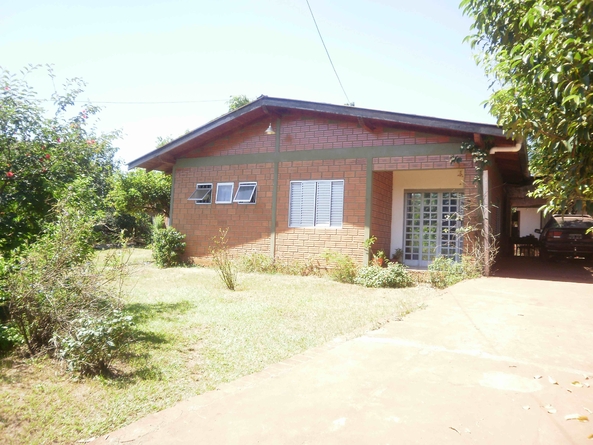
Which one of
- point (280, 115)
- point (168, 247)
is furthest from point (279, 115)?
point (168, 247)

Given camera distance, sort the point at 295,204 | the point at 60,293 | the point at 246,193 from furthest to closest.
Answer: the point at 246,193, the point at 295,204, the point at 60,293

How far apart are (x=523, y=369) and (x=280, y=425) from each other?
2.19m

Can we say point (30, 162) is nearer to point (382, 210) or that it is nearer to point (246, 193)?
point (246, 193)

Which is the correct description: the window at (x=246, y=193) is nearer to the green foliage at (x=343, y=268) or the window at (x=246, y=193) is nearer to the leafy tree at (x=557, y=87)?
the green foliage at (x=343, y=268)

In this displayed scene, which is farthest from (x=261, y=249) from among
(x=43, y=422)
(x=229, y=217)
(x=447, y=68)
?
(x=43, y=422)

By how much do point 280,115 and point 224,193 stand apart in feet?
9.46

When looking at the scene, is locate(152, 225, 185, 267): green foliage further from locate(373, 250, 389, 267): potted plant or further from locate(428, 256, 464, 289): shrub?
locate(428, 256, 464, 289): shrub

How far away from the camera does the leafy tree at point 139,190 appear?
54.9ft

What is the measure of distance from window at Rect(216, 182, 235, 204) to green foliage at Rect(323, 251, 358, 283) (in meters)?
3.71

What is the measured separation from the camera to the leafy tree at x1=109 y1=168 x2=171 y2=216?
16.7m

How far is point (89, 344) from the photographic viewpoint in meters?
3.23

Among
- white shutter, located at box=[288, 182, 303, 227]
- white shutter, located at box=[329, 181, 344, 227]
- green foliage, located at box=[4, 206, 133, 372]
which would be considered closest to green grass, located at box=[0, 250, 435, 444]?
green foliage, located at box=[4, 206, 133, 372]

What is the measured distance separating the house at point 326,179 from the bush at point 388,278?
1003mm

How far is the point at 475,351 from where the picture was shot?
12.0 feet
